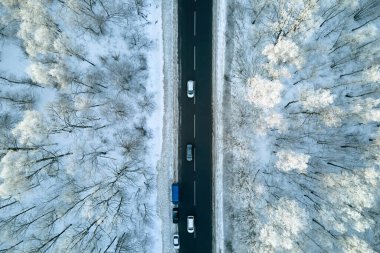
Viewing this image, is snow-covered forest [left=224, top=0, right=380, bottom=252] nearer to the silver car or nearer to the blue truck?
the silver car

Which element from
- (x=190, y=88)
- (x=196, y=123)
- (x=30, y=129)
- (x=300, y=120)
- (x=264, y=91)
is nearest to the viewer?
(x=30, y=129)

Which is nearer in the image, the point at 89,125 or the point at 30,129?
the point at 30,129

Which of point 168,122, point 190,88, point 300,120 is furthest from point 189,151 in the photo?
point 300,120

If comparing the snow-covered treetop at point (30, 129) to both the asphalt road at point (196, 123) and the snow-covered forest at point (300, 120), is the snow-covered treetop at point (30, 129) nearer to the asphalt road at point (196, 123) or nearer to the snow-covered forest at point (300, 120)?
the asphalt road at point (196, 123)

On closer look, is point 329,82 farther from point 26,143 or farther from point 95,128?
point 26,143

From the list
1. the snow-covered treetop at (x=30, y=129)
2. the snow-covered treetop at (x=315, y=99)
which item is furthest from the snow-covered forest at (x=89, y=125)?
the snow-covered treetop at (x=315, y=99)

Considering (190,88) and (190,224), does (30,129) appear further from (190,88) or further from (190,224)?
(190,224)
